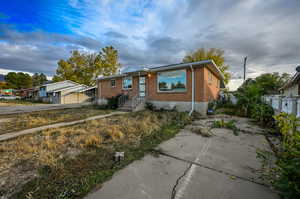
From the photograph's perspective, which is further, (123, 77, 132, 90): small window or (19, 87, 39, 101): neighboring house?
(19, 87, 39, 101): neighboring house

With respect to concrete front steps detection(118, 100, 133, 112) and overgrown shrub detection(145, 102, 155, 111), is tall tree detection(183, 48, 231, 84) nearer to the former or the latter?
overgrown shrub detection(145, 102, 155, 111)

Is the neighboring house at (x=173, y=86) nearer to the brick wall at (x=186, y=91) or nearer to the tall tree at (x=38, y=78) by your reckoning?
the brick wall at (x=186, y=91)

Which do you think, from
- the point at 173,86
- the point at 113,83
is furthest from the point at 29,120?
the point at 173,86

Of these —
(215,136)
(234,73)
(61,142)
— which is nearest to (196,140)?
(215,136)

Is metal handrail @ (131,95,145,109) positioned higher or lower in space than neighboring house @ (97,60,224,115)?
lower

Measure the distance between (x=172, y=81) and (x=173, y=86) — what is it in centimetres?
40

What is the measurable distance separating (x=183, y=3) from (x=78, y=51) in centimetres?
2618

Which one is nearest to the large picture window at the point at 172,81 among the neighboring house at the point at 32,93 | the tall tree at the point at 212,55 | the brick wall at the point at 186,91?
the brick wall at the point at 186,91

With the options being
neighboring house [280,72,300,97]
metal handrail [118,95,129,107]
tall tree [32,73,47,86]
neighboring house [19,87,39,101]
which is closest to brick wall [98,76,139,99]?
metal handrail [118,95,129,107]

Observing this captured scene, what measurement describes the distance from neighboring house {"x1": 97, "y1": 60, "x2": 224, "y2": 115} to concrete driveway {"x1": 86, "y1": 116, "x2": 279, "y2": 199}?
16.4 feet

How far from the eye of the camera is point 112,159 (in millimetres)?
2416

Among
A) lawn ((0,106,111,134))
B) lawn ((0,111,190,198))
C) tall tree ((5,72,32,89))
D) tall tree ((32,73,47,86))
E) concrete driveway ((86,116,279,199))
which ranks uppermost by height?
tall tree ((32,73,47,86))

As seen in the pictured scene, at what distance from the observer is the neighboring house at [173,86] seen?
759 centimetres

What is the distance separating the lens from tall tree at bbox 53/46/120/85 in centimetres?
2462
